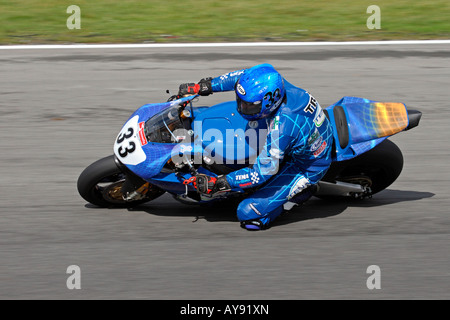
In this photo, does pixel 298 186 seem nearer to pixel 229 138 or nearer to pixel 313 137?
pixel 313 137

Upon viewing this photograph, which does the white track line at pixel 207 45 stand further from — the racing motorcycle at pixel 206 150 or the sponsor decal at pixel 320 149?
the sponsor decal at pixel 320 149

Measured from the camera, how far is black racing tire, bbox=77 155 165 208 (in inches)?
223

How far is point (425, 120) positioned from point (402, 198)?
2414 mm

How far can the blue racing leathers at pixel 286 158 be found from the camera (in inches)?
208

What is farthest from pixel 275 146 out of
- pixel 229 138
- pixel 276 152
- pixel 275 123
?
pixel 229 138

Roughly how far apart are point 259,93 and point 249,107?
129 millimetres

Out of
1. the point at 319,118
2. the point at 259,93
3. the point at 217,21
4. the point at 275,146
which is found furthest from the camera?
the point at 217,21

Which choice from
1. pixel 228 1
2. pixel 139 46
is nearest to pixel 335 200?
pixel 139 46

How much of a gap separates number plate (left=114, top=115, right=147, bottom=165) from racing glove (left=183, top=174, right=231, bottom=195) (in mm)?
450

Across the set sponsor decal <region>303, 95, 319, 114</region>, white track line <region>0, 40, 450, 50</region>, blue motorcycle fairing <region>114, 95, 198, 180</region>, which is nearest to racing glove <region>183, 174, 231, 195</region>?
blue motorcycle fairing <region>114, 95, 198, 180</region>

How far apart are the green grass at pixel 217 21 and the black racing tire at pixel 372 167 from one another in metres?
6.44

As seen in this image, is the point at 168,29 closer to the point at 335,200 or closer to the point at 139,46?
the point at 139,46

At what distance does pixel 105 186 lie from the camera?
19.4 feet

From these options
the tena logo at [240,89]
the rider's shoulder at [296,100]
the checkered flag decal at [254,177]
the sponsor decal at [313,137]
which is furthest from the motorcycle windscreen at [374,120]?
the tena logo at [240,89]
